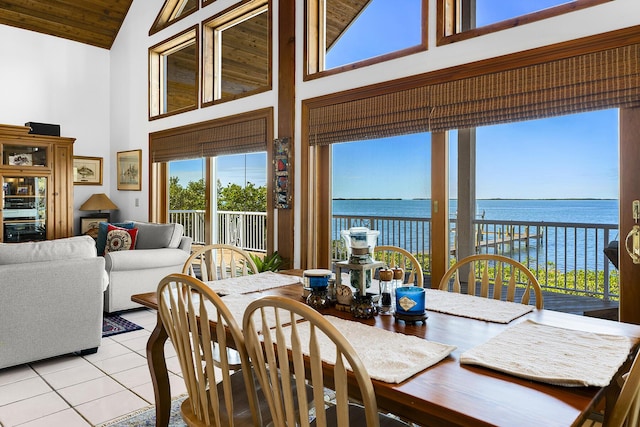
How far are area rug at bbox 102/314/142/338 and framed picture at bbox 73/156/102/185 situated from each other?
2.96 meters

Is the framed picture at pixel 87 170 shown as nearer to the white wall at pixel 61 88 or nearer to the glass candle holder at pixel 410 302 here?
the white wall at pixel 61 88

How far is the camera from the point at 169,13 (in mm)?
5852

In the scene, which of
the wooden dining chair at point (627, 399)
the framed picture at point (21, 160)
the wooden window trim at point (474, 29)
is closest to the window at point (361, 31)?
the wooden window trim at point (474, 29)

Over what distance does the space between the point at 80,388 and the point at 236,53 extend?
3911 mm

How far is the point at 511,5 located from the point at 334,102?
1.48 m

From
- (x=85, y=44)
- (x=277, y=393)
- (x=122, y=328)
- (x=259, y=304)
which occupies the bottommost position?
(x=122, y=328)

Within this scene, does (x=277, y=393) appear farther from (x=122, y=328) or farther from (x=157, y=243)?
(x=157, y=243)

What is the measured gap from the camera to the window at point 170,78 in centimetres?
583

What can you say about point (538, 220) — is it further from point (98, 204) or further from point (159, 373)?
point (98, 204)

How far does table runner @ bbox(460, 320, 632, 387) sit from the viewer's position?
1090 millimetres

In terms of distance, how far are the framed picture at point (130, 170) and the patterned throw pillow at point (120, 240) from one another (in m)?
1.48

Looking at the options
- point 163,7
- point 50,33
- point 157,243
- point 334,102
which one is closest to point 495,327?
point 334,102

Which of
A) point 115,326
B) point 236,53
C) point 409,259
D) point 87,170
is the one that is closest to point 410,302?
point 409,259

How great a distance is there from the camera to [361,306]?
5.44 ft
